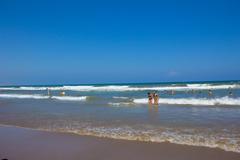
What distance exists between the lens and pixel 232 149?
7.20 m

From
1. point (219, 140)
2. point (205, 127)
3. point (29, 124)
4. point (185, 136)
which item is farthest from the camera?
point (29, 124)

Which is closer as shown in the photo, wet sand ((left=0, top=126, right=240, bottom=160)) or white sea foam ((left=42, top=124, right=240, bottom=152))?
wet sand ((left=0, top=126, right=240, bottom=160))

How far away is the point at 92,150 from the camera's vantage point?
7.56 metres

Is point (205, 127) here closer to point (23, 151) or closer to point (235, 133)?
point (235, 133)

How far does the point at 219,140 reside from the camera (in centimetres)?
832

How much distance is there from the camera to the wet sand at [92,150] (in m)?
6.77

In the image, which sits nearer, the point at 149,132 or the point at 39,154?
the point at 39,154

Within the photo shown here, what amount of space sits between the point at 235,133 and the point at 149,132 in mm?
2960

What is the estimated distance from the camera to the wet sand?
22.2 ft

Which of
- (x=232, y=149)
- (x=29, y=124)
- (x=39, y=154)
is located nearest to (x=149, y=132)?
(x=232, y=149)

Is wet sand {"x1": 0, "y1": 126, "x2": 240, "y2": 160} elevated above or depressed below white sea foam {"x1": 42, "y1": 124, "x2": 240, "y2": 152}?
below

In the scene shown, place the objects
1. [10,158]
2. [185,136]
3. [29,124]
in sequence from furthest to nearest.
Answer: [29,124] < [185,136] < [10,158]

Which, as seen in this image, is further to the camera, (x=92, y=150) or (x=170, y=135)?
(x=170, y=135)

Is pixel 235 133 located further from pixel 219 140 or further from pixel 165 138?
pixel 165 138
